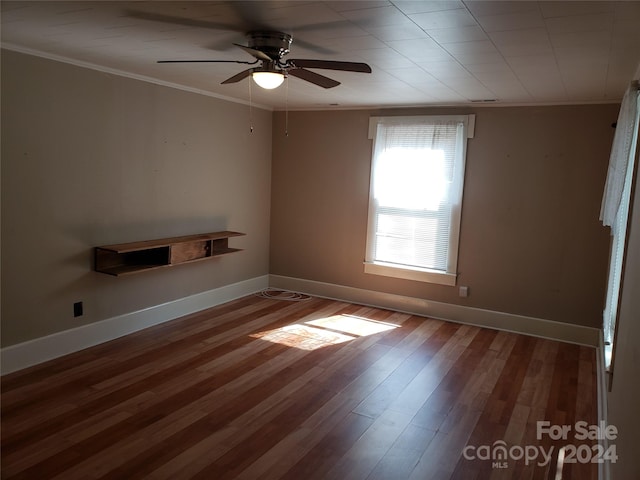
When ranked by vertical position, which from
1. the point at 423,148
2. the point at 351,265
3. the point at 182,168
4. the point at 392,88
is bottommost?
the point at 351,265

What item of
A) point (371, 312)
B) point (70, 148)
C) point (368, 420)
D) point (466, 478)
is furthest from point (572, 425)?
point (70, 148)

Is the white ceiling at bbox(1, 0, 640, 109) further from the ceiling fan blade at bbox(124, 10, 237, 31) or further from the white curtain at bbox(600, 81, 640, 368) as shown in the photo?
the white curtain at bbox(600, 81, 640, 368)

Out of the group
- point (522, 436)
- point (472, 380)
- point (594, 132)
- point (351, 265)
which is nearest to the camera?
point (522, 436)

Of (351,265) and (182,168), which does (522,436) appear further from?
(182,168)

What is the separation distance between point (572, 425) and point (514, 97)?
2876 millimetres

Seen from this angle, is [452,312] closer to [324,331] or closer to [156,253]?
[324,331]

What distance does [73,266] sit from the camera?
13.1 ft

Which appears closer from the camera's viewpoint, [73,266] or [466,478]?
[466,478]

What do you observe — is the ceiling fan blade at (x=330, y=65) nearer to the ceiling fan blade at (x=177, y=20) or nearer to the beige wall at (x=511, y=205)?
the ceiling fan blade at (x=177, y=20)

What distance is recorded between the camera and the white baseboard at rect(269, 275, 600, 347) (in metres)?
4.82

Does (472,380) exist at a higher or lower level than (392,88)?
Result: lower

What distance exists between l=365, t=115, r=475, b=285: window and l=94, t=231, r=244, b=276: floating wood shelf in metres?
1.83

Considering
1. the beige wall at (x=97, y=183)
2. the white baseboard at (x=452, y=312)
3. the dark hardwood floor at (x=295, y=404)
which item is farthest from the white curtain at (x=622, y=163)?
the beige wall at (x=97, y=183)

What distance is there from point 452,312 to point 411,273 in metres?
0.63
